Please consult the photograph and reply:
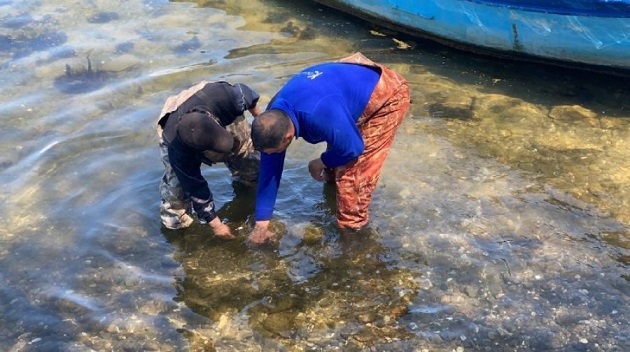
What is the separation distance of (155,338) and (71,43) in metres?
5.56

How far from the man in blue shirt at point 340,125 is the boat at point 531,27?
2.57m

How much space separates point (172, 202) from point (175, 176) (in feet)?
1.07

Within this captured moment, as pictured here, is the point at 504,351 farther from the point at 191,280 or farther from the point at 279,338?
the point at 191,280

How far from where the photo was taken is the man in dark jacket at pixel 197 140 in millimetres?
3877

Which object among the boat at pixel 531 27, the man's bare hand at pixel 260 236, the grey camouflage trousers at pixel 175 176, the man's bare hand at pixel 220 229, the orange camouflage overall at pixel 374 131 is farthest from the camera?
the boat at pixel 531 27

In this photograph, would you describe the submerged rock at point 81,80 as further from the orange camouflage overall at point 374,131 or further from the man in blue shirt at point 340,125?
Answer: the orange camouflage overall at point 374,131

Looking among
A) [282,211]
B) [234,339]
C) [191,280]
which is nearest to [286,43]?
[282,211]

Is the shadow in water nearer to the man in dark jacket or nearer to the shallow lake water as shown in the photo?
the shallow lake water

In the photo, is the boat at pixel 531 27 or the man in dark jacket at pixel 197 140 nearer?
the man in dark jacket at pixel 197 140

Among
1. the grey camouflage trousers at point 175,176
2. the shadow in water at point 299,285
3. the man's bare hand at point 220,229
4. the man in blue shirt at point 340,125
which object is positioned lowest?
the shadow in water at point 299,285

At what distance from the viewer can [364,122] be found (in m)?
4.44

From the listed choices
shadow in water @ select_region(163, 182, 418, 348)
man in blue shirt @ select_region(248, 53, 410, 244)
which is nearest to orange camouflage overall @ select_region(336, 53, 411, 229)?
man in blue shirt @ select_region(248, 53, 410, 244)

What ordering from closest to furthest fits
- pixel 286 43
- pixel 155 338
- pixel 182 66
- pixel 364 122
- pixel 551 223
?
1. pixel 155 338
2. pixel 364 122
3. pixel 551 223
4. pixel 182 66
5. pixel 286 43

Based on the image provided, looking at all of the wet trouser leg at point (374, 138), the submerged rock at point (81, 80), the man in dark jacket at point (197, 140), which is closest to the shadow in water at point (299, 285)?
the man in dark jacket at point (197, 140)
